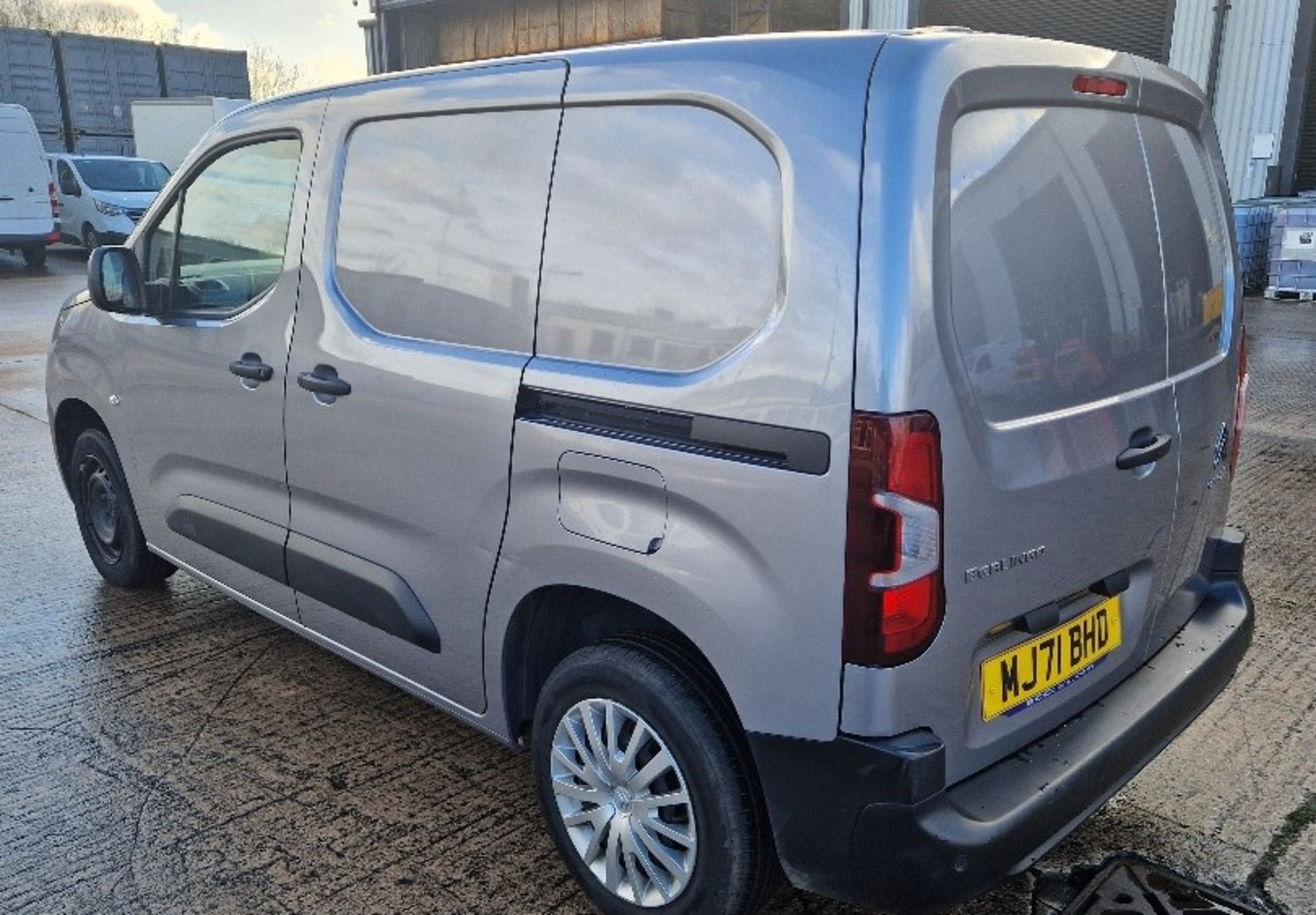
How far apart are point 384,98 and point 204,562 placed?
1.71 metres

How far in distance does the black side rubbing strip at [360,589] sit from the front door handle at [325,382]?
429 millimetres

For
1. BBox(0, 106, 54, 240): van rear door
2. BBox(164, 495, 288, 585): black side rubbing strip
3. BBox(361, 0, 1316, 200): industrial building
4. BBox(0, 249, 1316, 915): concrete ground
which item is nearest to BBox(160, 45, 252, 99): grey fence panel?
BBox(0, 106, 54, 240): van rear door

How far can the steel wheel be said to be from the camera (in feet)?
13.8

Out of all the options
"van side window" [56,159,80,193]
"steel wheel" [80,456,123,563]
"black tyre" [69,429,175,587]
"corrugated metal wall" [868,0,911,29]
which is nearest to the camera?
"black tyre" [69,429,175,587]

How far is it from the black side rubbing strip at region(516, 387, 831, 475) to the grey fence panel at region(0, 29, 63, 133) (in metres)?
27.1

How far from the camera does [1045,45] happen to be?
2.09 m

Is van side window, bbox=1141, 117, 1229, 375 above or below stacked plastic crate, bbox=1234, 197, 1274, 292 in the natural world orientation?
above

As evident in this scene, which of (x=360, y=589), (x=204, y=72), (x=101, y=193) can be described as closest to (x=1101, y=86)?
(x=360, y=589)

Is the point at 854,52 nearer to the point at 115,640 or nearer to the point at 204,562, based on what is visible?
the point at 204,562

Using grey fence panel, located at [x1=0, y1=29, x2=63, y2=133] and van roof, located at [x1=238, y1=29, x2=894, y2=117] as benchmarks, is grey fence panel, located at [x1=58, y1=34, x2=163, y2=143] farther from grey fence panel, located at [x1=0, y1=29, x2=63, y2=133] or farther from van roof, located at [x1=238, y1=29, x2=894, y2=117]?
van roof, located at [x1=238, y1=29, x2=894, y2=117]

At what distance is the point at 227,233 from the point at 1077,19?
14530 millimetres

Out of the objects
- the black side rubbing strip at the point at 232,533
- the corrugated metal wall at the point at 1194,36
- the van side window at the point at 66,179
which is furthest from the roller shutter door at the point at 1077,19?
the van side window at the point at 66,179

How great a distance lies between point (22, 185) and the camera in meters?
16.8

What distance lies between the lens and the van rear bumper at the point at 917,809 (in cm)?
189
